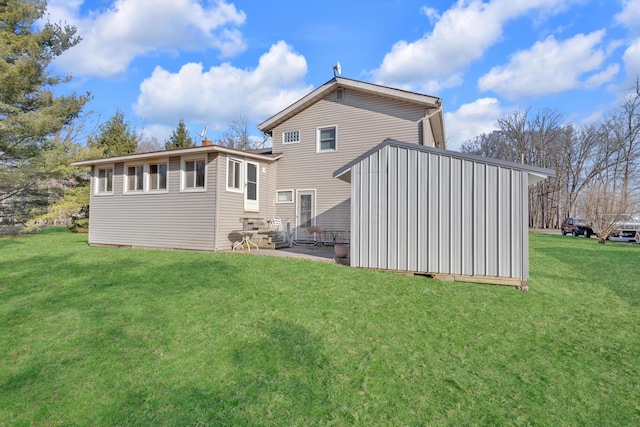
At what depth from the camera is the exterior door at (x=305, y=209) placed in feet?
43.7

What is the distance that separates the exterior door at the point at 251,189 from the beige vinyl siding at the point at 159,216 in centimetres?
158

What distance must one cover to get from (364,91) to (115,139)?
1580 centimetres

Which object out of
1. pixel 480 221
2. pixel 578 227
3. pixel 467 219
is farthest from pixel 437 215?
pixel 578 227

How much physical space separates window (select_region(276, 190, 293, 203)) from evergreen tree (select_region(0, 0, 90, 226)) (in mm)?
11368

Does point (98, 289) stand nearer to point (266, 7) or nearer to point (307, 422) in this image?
point (307, 422)

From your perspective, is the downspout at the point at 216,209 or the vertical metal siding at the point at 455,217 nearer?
the vertical metal siding at the point at 455,217

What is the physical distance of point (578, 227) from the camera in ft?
69.8

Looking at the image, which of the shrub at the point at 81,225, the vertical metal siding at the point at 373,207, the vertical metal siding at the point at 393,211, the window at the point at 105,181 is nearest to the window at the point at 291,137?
the vertical metal siding at the point at 373,207

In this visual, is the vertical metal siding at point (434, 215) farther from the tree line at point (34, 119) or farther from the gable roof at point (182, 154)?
the tree line at point (34, 119)

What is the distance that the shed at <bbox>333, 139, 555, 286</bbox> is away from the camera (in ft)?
21.9

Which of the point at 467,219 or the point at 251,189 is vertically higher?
the point at 251,189

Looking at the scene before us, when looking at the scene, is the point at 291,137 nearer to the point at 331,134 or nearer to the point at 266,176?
the point at 331,134

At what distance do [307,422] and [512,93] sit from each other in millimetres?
41252

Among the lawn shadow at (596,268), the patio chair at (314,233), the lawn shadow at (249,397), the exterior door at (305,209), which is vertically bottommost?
the lawn shadow at (249,397)
